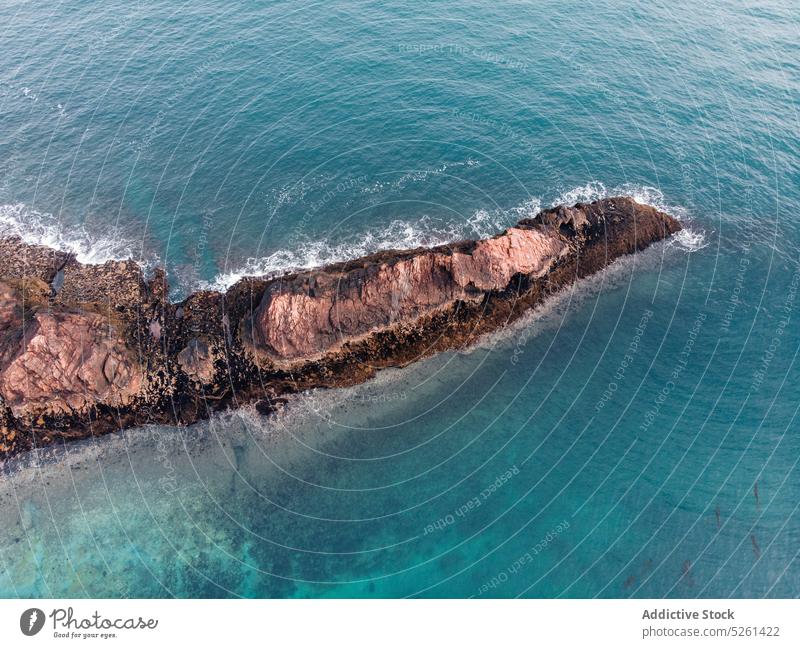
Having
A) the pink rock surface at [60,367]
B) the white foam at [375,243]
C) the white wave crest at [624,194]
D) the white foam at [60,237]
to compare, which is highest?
the white wave crest at [624,194]

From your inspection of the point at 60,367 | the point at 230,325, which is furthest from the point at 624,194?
the point at 60,367

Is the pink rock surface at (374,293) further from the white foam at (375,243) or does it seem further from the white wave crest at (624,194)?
the white wave crest at (624,194)

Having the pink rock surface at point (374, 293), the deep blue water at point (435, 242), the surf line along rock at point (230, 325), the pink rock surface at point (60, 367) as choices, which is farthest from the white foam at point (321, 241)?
the pink rock surface at point (60, 367)

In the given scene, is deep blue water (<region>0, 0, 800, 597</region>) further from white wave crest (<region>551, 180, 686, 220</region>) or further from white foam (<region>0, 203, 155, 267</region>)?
white foam (<region>0, 203, 155, 267</region>)

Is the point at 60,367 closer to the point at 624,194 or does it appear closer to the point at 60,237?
the point at 60,237

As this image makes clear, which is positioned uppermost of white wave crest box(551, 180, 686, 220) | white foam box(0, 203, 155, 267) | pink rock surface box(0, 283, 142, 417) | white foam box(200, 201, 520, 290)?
white wave crest box(551, 180, 686, 220)

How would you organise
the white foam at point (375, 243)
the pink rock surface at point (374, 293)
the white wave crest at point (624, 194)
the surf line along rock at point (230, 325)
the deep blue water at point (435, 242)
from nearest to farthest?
the deep blue water at point (435, 242) → the surf line along rock at point (230, 325) → the pink rock surface at point (374, 293) → the white foam at point (375, 243) → the white wave crest at point (624, 194)

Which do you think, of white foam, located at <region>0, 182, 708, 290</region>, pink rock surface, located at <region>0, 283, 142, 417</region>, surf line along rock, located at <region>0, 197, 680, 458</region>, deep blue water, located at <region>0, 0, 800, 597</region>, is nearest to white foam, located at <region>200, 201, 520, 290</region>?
white foam, located at <region>0, 182, 708, 290</region>
